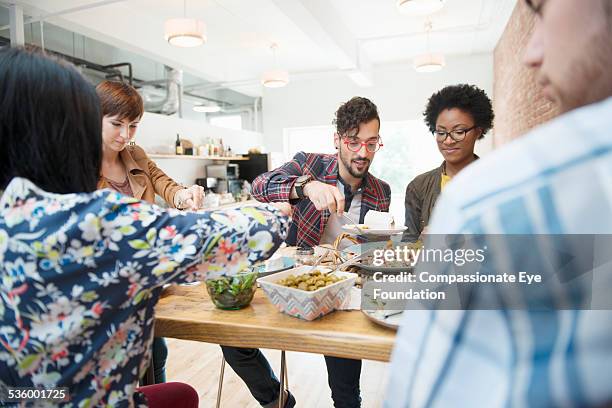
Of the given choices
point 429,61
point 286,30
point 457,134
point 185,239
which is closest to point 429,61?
point 429,61

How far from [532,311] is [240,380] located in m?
2.47

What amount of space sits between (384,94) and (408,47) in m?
1.20

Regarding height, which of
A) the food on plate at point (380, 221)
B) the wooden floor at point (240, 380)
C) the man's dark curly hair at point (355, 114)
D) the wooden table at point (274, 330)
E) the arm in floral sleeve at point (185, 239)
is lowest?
the wooden floor at point (240, 380)

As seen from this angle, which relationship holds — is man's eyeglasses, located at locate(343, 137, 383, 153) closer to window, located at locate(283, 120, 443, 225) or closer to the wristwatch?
the wristwatch

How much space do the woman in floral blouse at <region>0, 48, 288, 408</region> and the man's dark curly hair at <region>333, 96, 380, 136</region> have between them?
1422mm

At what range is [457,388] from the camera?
0.36 meters

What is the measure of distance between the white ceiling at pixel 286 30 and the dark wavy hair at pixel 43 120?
3613 mm

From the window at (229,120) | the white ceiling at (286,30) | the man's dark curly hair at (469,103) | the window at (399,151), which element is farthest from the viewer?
the window at (229,120)

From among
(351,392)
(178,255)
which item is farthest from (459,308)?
(351,392)

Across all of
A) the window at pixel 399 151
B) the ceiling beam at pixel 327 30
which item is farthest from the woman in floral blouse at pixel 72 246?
the window at pixel 399 151

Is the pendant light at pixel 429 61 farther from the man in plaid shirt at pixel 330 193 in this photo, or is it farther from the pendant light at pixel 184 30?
the man in plaid shirt at pixel 330 193

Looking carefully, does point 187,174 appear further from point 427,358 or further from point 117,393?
point 427,358

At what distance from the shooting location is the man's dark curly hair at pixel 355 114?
2141 millimetres

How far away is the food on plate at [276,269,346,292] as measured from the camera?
3.52 feet
